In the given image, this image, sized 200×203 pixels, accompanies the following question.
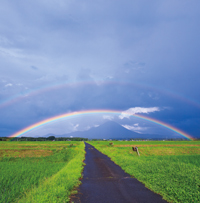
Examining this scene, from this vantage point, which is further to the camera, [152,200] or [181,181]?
[181,181]

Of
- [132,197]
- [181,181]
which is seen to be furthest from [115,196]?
[181,181]

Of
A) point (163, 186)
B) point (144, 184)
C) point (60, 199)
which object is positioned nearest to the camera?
point (60, 199)

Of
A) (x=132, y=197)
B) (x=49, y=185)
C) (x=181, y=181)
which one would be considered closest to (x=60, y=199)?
(x=49, y=185)

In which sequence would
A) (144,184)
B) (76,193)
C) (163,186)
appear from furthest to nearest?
(144,184) → (163,186) → (76,193)

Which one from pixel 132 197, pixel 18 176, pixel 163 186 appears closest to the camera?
pixel 132 197

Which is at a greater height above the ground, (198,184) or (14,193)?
(198,184)

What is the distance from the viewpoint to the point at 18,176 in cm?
1104

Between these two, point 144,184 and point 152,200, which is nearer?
point 152,200

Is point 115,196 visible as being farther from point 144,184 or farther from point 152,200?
point 144,184

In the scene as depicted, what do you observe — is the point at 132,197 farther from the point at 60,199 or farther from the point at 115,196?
the point at 60,199

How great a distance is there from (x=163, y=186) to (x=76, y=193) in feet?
14.9

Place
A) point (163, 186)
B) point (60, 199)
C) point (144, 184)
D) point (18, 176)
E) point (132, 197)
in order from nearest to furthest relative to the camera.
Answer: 1. point (60, 199)
2. point (132, 197)
3. point (163, 186)
4. point (144, 184)
5. point (18, 176)

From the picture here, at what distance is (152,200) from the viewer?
6.53 meters

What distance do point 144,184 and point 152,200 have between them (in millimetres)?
2431
